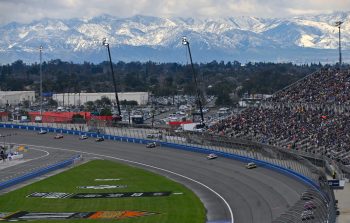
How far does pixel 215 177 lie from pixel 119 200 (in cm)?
1112

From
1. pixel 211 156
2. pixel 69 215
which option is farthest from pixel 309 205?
pixel 211 156

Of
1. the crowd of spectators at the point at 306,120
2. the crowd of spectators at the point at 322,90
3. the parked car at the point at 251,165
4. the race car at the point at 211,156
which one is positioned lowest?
the parked car at the point at 251,165

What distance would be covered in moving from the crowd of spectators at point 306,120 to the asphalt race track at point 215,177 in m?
5.41

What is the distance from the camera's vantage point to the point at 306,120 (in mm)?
72062

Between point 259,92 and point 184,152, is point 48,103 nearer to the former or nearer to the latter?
point 259,92

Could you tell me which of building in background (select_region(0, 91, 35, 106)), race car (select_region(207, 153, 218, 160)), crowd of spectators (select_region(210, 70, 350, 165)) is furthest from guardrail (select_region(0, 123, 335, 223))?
building in background (select_region(0, 91, 35, 106))

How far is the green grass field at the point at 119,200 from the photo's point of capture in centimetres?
4684

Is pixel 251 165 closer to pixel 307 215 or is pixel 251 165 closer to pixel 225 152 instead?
pixel 225 152

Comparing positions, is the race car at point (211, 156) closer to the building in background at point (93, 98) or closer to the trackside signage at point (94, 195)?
the trackside signage at point (94, 195)

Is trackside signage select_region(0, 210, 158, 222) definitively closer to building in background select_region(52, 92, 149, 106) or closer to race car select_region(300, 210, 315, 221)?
race car select_region(300, 210, 315, 221)

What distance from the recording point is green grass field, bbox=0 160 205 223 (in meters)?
46.8

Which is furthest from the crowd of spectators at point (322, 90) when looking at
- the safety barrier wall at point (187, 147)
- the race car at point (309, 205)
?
the race car at point (309, 205)

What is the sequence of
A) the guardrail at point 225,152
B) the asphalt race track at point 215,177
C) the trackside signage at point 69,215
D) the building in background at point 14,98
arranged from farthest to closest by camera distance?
the building in background at point 14,98 < the asphalt race track at point 215,177 < the trackside signage at point 69,215 < the guardrail at point 225,152

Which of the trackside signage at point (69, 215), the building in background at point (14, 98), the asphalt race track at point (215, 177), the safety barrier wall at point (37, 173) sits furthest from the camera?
the building in background at point (14, 98)
